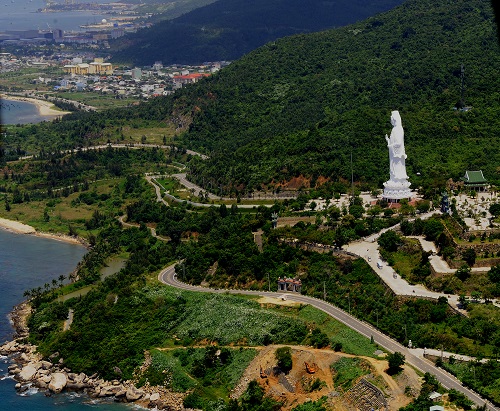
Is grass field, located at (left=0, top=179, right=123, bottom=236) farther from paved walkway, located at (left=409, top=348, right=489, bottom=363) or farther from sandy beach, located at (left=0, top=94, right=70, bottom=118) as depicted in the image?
sandy beach, located at (left=0, top=94, right=70, bottom=118)

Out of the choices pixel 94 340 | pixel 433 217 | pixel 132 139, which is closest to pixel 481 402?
pixel 433 217

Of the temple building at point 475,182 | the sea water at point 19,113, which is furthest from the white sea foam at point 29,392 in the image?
the sea water at point 19,113

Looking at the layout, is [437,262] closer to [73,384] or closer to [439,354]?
[439,354]

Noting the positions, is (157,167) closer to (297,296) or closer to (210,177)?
(210,177)

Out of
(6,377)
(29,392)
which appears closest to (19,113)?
(6,377)

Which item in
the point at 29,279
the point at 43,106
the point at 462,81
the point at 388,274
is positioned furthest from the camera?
the point at 43,106

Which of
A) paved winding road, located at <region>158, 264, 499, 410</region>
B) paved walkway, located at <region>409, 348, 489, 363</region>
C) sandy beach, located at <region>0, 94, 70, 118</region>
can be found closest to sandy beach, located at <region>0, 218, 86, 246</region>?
paved winding road, located at <region>158, 264, 499, 410</region>
